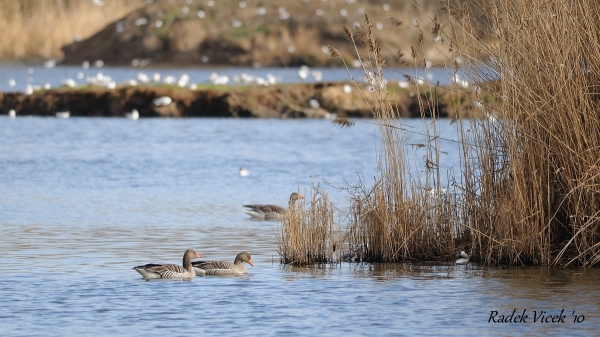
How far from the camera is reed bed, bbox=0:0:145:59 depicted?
51469 millimetres

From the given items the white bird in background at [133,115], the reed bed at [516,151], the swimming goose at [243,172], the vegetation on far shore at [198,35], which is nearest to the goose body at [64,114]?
the white bird in background at [133,115]

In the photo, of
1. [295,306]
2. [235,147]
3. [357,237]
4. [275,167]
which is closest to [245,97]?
[235,147]

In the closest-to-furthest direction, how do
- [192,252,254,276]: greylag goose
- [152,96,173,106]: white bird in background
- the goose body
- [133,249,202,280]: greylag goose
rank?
[133,249,202,280]: greylag goose < [192,252,254,276]: greylag goose < [152,96,173,106]: white bird in background < the goose body

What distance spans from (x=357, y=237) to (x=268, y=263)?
916mm

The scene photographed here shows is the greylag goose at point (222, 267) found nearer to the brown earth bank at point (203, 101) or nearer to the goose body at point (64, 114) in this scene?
the brown earth bank at point (203, 101)

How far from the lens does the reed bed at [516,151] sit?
11.0m

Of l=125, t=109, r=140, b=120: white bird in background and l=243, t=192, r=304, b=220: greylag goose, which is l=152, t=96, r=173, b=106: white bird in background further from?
l=243, t=192, r=304, b=220: greylag goose

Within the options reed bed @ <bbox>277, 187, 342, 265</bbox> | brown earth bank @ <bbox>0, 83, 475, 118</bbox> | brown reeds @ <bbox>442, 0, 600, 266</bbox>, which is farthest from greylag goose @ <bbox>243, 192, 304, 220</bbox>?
brown earth bank @ <bbox>0, 83, 475, 118</bbox>

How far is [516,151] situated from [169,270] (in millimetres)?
3334

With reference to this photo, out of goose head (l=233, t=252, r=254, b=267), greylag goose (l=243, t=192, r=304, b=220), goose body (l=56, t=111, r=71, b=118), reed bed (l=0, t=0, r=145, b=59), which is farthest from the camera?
reed bed (l=0, t=0, r=145, b=59)

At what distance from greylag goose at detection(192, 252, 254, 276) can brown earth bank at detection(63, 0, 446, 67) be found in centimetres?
3960

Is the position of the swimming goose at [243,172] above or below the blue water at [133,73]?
below

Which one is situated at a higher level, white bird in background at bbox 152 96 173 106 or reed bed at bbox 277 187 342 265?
white bird in background at bbox 152 96 173 106

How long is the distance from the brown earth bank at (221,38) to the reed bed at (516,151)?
3910 cm
